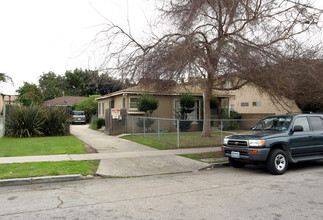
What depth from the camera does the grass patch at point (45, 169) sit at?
7367 mm

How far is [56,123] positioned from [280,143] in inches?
530

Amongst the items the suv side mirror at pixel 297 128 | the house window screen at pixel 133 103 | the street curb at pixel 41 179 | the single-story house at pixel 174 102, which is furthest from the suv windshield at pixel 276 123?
the house window screen at pixel 133 103

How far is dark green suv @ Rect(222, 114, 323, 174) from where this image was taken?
317 inches

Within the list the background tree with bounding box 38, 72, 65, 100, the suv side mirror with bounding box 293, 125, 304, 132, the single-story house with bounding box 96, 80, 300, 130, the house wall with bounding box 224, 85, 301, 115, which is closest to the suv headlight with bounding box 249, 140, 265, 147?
the suv side mirror with bounding box 293, 125, 304, 132

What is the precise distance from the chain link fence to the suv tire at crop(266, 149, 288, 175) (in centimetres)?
500

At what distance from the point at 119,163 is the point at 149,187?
290cm

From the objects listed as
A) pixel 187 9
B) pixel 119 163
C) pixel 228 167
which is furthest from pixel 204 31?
pixel 119 163

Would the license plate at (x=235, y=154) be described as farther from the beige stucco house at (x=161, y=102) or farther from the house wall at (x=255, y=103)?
the house wall at (x=255, y=103)

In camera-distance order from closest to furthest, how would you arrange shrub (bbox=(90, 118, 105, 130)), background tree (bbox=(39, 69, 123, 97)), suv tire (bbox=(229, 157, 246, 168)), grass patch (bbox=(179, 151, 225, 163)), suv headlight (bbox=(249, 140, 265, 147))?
suv headlight (bbox=(249, 140, 265, 147)) < suv tire (bbox=(229, 157, 246, 168)) < grass patch (bbox=(179, 151, 225, 163)) < shrub (bbox=(90, 118, 105, 130)) < background tree (bbox=(39, 69, 123, 97))

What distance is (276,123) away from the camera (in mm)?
9211

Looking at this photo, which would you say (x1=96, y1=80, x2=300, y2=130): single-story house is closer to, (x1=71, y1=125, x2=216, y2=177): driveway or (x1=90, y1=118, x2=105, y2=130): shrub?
(x1=90, y1=118, x2=105, y2=130): shrub

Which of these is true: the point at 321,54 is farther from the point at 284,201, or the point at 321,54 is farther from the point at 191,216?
the point at 191,216

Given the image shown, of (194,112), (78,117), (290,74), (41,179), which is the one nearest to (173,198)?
(41,179)

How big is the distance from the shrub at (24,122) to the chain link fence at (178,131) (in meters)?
6.03
